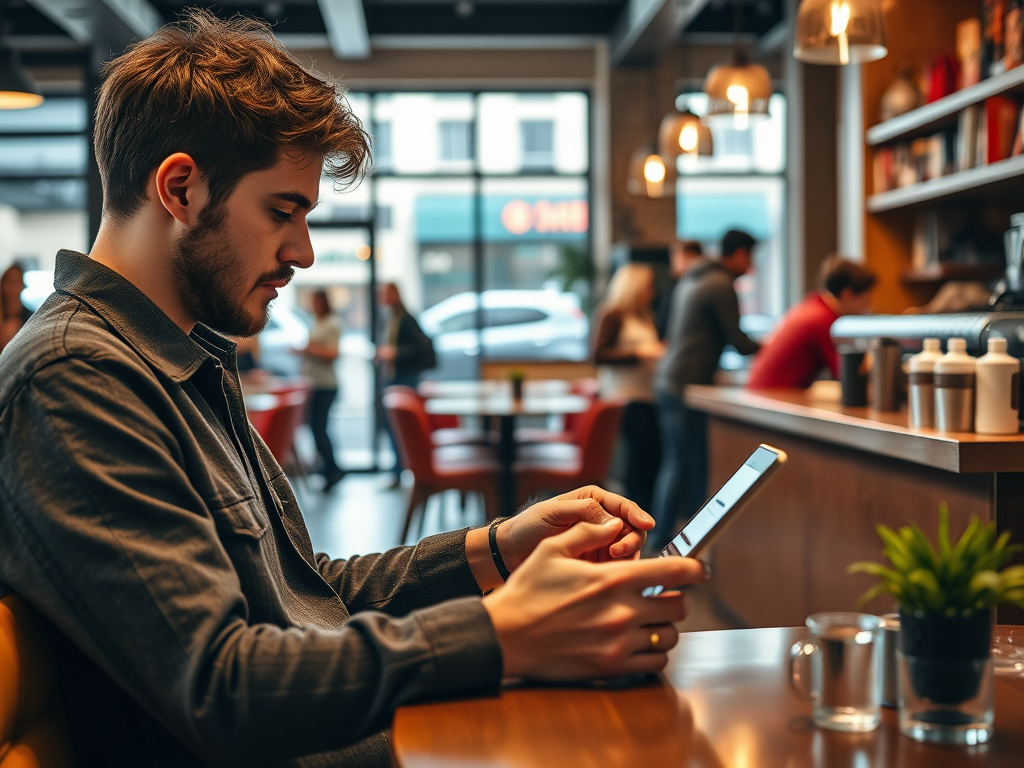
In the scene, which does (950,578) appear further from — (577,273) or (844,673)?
(577,273)

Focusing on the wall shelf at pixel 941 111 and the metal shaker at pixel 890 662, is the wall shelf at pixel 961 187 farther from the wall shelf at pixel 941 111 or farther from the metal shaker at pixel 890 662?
the metal shaker at pixel 890 662

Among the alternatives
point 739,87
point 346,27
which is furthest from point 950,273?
point 346,27

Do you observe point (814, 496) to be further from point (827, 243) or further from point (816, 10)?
point (827, 243)

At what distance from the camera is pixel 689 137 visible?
561 centimetres

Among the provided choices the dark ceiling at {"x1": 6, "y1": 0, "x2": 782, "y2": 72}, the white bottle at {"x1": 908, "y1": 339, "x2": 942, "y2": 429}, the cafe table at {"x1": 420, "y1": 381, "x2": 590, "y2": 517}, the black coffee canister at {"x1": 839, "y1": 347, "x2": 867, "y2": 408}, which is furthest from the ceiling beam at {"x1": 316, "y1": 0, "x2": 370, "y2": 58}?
the white bottle at {"x1": 908, "y1": 339, "x2": 942, "y2": 429}

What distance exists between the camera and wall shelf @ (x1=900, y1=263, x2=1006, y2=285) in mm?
5152

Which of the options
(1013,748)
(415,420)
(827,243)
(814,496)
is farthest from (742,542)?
(827,243)

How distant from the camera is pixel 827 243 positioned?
26.5 ft

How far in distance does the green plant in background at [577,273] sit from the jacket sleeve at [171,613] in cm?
776

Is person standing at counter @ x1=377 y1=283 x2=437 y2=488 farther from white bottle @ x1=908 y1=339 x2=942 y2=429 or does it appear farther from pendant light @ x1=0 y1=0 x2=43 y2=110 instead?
white bottle @ x1=908 y1=339 x2=942 y2=429

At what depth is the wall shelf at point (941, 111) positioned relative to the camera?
4.04 metres

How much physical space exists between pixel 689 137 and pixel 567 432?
6.57ft

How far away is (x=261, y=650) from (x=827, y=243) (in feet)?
25.6

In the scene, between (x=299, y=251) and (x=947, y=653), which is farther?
(x=299, y=251)
